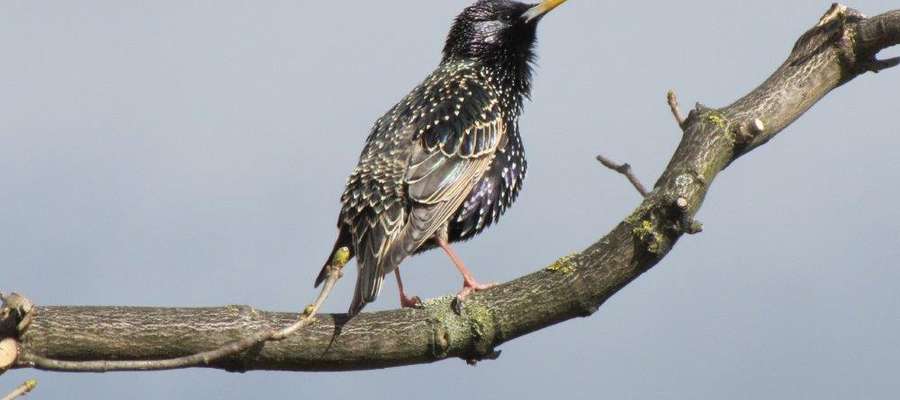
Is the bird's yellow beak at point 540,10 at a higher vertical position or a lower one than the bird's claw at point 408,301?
higher

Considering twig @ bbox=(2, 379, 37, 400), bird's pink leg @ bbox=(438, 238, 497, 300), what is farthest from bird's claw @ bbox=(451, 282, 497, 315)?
twig @ bbox=(2, 379, 37, 400)

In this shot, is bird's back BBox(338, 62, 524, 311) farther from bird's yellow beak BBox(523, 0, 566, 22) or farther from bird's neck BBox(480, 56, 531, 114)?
bird's yellow beak BBox(523, 0, 566, 22)

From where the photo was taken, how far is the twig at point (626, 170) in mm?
6172

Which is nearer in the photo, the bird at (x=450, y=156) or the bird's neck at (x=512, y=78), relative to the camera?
the bird at (x=450, y=156)

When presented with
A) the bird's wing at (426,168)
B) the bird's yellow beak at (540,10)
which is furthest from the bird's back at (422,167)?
the bird's yellow beak at (540,10)

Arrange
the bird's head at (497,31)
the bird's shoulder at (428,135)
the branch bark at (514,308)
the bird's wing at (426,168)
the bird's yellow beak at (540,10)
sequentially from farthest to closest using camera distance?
1. the bird's yellow beak at (540,10)
2. the bird's head at (497,31)
3. the bird's shoulder at (428,135)
4. the bird's wing at (426,168)
5. the branch bark at (514,308)

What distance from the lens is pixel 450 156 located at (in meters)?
7.81

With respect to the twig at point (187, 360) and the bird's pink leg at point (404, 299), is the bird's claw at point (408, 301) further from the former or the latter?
the twig at point (187, 360)

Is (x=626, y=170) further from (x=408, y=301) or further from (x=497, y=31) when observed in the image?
(x=497, y=31)

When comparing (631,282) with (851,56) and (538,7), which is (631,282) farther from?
(538,7)

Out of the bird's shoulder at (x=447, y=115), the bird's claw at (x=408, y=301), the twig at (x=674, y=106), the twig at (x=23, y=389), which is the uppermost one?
the bird's shoulder at (x=447, y=115)

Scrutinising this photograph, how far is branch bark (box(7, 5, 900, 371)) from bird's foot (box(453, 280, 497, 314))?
0.10ft

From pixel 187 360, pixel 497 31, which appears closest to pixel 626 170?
pixel 187 360

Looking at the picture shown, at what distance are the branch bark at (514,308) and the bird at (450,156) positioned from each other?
40 centimetres
